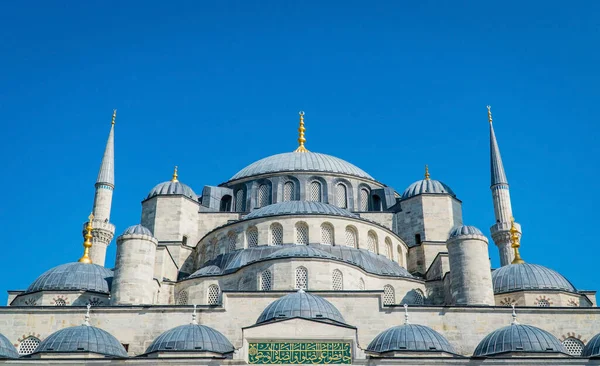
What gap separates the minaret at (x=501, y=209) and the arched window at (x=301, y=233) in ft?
26.0

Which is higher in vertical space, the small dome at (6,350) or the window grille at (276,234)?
the window grille at (276,234)

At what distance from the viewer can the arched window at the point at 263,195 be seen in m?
31.3

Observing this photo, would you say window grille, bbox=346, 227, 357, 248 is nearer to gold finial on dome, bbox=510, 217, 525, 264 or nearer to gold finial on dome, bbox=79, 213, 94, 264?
gold finial on dome, bbox=510, 217, 525, 264

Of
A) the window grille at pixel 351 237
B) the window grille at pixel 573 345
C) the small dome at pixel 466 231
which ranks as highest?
the window grille at pixel 351 237

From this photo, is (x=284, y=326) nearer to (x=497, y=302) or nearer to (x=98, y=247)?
(x=497, y=302)

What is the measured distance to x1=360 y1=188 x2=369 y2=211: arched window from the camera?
105 ft

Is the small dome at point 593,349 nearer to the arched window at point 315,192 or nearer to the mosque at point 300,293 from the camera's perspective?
the mosque at point 300,293

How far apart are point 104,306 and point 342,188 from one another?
12400mm

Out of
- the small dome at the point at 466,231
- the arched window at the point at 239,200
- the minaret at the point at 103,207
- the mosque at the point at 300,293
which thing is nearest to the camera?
the mosque at the point at 300,293

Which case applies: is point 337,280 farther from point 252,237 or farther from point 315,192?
point 315,192

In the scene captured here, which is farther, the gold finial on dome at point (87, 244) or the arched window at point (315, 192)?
the arched window at point (315, 192)

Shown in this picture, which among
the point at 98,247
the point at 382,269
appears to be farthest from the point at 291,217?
the point at 98,247

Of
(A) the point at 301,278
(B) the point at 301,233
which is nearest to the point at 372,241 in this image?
(B) the point at 301,233

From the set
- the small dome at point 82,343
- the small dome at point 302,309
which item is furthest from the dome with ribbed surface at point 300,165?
the small dome at point 82,343
